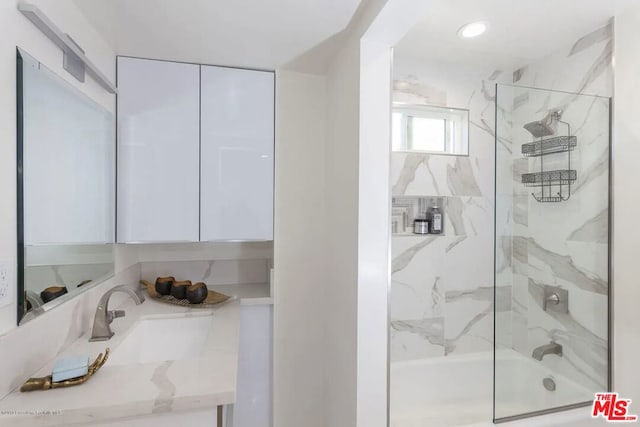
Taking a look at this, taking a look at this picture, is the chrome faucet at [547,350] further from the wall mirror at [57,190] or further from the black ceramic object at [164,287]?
the wall mirror at [57,190]

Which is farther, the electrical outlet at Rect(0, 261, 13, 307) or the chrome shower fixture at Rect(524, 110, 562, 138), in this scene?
the chrome shower fixture at Rect(524, 110, 562, 138)

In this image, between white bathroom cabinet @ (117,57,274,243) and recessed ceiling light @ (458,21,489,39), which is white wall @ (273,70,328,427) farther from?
recessed ceiling light @ (458,21,489,39)

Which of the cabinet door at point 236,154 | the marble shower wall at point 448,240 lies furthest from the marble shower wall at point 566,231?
the cabinet door at point 236,154

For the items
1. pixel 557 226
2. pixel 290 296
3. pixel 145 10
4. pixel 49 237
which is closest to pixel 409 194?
pixel 557 226

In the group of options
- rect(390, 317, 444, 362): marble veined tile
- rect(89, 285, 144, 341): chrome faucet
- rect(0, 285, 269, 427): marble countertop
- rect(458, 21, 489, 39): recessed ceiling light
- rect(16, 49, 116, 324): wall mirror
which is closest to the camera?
rect(0, 285, 269, 427): marble countertop

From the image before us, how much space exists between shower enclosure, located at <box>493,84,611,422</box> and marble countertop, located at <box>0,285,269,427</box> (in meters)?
1.46

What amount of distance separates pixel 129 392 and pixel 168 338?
2.38 feet

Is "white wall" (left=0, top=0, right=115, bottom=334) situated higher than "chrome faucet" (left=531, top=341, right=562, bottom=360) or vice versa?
"white wall" (left=0, top=0, right=115, bottom=334)

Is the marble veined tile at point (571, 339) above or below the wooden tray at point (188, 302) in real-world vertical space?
below

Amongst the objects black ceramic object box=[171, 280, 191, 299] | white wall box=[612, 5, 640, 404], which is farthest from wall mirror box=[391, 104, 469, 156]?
black ceramic object box=[171, 280, 191, 299]

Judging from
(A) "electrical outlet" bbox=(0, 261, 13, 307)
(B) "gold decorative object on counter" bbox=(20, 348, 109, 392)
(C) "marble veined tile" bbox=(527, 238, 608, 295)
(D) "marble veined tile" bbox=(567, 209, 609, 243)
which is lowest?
(B) "gold decorative object on counter" bbox=(20, 348, 109, 392)

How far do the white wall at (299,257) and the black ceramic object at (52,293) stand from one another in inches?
38.0

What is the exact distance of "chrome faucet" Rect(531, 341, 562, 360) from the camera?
5.72 ft

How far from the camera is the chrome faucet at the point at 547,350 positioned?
1.74 meters
